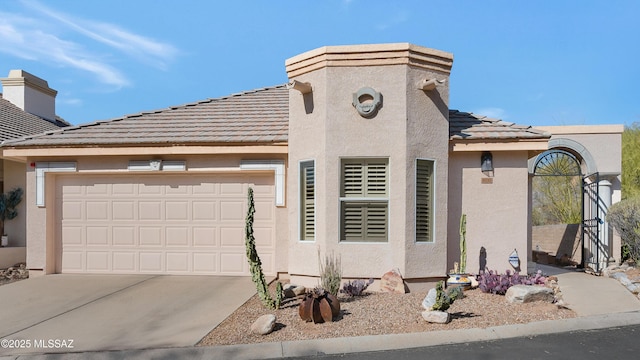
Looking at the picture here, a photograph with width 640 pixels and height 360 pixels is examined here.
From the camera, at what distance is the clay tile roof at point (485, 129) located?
976cm

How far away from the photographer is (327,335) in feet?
21.6

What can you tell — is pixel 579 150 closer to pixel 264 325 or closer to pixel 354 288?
pixel 354 288

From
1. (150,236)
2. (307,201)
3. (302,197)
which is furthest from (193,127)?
(307,201)

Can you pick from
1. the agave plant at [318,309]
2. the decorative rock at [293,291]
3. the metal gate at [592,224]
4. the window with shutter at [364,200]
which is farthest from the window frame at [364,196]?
the metal gate at [592,224]

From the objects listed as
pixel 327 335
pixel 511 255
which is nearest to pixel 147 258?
pixel 327 335

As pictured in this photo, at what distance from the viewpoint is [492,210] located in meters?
9.92

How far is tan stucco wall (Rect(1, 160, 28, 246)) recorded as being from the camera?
12695 millimetres

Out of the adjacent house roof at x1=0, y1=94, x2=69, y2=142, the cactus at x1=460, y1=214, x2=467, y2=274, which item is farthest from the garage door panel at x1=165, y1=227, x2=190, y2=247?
the cactus at x1=460, y1=214, x2=467, y2=274

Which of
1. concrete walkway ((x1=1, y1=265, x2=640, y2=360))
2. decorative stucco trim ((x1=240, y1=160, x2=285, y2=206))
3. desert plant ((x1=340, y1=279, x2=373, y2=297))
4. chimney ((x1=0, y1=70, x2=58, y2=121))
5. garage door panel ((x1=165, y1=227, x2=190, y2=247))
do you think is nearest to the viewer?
concrete walkway ((x1=1, y1=265, x2=640, y2=360))

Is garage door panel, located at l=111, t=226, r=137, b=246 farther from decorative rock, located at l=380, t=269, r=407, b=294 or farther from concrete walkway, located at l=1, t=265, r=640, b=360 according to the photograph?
decorative rock, located at l=380, t=269, r=407, b=294

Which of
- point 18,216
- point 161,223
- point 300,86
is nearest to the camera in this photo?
point 300,86

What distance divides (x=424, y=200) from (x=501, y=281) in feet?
6.31

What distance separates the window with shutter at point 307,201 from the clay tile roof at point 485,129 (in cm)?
284

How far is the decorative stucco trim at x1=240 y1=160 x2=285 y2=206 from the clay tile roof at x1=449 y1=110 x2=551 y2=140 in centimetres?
353
